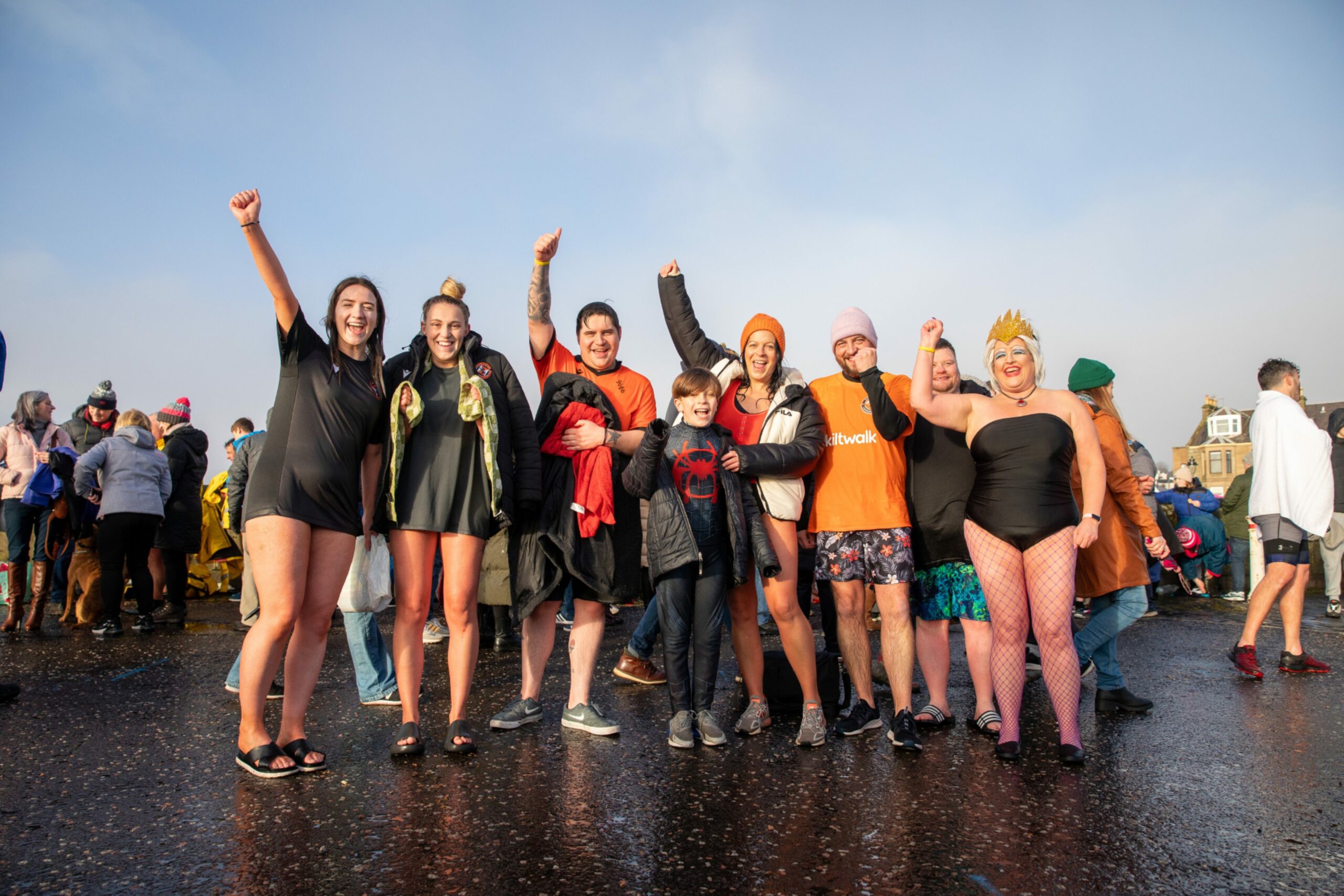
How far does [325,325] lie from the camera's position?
3852 millimetres

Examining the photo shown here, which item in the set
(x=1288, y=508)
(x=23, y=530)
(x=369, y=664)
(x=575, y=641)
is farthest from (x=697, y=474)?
(x=23, y=530)

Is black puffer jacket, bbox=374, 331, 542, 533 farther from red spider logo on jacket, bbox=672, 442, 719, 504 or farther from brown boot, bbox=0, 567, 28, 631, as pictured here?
brown boot, bbox=0, 567, 28, 631

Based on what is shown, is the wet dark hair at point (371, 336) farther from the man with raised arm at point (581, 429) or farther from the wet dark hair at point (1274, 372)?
the wet dark hair at point (1274, 372)

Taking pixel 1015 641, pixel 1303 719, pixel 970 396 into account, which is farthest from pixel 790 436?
pixel 1303 719

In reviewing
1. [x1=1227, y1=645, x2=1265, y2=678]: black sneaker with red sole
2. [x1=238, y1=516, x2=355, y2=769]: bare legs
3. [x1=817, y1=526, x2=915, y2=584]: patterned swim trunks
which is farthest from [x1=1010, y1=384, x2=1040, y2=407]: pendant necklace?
[x1=238, y1=516, x2=355, y2=769]: bare legs

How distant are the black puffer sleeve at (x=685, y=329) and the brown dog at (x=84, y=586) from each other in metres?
7.05

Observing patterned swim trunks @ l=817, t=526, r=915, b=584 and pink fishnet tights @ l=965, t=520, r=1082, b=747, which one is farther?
patterned swim trunks @ l=817, t=526, r=915, b=584

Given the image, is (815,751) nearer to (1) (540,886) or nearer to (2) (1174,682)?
(1) (540,886)

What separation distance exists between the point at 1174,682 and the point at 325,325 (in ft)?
18.2

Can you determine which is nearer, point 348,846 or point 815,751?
point 348,846

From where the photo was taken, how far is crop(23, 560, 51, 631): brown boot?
8031mm

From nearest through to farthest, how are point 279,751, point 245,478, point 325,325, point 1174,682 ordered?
1. point 279,751
2. point 325,325
3. point 1174,682
4. point 245,478

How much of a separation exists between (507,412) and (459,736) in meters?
1.55

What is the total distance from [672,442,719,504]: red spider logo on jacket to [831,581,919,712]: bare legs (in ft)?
2.61
